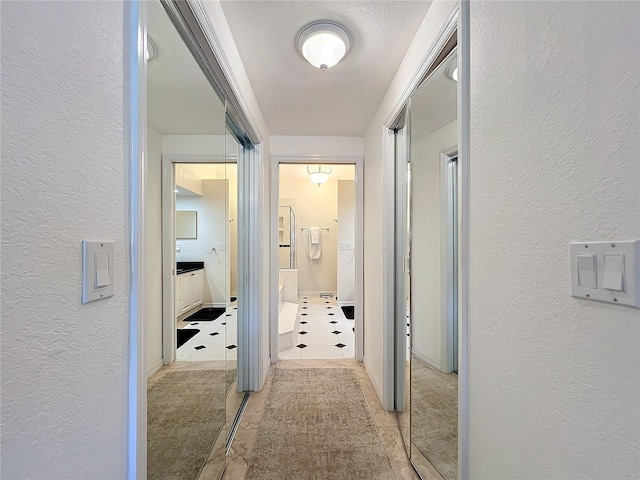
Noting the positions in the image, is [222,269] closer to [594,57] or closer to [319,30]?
[319,30]

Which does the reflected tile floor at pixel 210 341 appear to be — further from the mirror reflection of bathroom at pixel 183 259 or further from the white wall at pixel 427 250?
the white wall at pixel 427 250

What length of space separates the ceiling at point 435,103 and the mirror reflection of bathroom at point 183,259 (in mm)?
1103

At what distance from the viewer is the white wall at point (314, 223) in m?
6.65

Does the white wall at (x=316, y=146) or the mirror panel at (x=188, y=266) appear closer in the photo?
the mirror panel at (x=188, y=266)

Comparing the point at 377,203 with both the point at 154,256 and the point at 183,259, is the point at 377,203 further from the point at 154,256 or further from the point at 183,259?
the point at 154,256

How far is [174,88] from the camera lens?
1.17 meters

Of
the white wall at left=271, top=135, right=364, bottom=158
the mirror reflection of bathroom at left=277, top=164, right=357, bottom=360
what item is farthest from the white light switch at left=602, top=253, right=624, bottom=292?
the mirror reflection of bathroom at left=277, top=164, right=357, bottom=360

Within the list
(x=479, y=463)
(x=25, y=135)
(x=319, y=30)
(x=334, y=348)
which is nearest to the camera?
(x=25, y=135)

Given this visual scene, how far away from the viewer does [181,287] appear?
141cm

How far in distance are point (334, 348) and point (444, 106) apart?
9.20 feet

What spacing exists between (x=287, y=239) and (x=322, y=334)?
282 cm

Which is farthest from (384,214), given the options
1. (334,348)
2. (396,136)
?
(334,348)

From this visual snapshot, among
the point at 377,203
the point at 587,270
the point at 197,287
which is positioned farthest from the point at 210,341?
the point at 587,270

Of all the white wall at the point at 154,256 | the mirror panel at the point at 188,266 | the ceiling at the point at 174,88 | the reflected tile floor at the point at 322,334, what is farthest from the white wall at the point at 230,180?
the reflected tile floor at the point at 322,334
